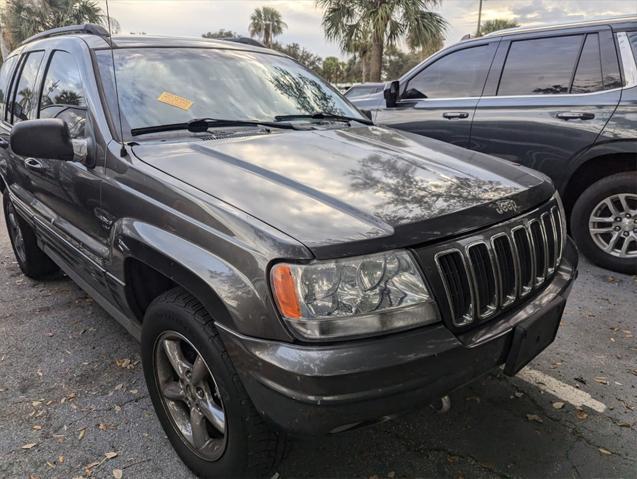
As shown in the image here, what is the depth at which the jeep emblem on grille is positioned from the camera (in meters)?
1.93

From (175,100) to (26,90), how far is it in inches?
62.5

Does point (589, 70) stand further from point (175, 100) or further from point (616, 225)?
point (175, 100)

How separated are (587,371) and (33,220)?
11.9 ft

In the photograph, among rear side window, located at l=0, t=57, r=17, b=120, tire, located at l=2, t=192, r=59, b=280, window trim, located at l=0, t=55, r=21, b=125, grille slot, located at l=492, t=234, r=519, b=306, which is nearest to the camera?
grille slot, located at l=492, t=234, r=519, b=306

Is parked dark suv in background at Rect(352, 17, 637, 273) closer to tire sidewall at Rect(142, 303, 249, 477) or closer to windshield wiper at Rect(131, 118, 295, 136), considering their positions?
windshield wiper at Rect(131, 118, 295, 136)

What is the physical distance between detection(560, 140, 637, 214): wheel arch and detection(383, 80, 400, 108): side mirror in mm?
1958

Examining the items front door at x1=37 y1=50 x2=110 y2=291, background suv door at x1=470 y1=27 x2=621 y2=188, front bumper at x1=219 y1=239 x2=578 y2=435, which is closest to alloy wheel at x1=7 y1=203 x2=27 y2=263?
front door at x1=37 y1=50 x2=110 y2=291

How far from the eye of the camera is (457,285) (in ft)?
5.65

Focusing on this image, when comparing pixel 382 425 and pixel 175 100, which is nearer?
pixel 382 425

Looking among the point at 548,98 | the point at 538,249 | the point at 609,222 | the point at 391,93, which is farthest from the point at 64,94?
the point at 609,222

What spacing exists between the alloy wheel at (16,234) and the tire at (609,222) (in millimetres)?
4677

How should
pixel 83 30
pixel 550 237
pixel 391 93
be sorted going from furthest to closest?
pixel 391 93
pixel 83 30
pixel 550 237

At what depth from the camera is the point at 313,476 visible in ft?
7.06

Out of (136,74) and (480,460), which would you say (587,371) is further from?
(136,74)
